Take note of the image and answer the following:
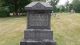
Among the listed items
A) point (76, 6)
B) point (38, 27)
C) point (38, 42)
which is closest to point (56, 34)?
point (38, 27)

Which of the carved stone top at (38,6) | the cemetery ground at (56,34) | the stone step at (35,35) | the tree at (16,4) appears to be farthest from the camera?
the tree at (16,4)

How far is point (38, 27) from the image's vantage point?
29.1ft

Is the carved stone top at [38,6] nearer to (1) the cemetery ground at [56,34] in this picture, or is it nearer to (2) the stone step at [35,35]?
(2) the stone step at [35,35]

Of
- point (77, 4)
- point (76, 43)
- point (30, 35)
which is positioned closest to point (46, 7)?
point (30, 35)

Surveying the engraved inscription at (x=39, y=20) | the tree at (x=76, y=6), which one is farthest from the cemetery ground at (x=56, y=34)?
the tree at (x=76, y=6)

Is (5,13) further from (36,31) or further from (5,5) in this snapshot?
(36,31)

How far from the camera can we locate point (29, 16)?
8836mm

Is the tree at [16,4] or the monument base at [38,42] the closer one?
the monument base at [38,42]

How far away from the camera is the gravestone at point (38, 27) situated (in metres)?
8.70

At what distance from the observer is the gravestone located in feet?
28.6

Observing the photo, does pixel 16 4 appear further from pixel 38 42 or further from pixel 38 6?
pixel 38 42

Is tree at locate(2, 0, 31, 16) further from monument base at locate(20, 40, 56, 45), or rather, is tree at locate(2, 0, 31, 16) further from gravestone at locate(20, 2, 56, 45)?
monument base at locate(20, 40, 56, 45)

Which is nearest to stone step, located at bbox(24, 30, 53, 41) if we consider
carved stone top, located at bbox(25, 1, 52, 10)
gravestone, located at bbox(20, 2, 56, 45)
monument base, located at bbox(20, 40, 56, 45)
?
gravestone, located at bbox(20, 2, 56, 45)

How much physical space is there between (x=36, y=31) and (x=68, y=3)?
71591 millimetres
